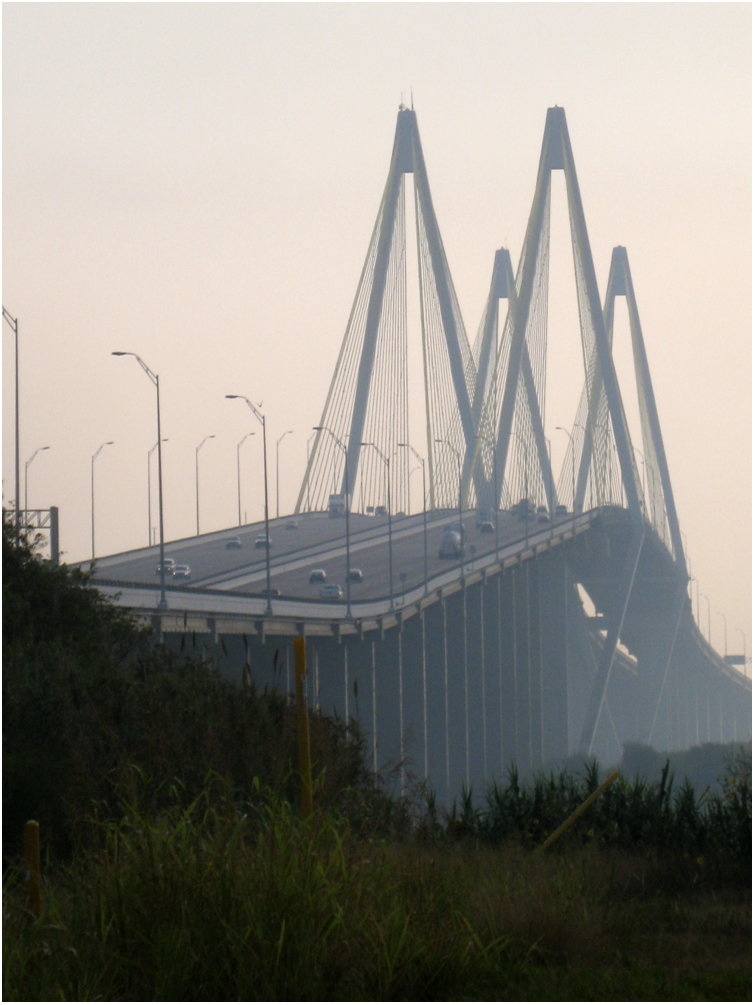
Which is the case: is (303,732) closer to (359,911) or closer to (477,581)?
(359,911)

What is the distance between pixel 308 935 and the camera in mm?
6793

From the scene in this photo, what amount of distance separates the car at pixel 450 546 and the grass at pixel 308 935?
6764 cm

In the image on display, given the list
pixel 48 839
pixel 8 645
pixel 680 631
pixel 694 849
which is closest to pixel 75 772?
pixel 48 839

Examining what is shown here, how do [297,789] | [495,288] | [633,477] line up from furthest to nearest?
[495,288] < [633,477] < [297,789]

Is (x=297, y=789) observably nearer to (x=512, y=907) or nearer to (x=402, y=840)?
(x=402, y=840)

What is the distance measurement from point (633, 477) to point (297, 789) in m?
67.4

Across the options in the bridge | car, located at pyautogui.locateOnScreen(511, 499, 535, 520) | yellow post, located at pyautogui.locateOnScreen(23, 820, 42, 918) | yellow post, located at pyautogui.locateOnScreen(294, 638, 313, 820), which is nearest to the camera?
yellow post, located at pyautogui.locateOnScreen(23, 820, 42, 918)

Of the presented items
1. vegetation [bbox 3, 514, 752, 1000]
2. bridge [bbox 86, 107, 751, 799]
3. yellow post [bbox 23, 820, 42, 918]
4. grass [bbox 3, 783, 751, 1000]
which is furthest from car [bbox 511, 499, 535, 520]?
yellow post [bbox 23, 820, 42, 918]

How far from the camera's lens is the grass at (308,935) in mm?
6773

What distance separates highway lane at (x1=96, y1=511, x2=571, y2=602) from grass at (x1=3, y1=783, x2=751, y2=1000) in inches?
1819

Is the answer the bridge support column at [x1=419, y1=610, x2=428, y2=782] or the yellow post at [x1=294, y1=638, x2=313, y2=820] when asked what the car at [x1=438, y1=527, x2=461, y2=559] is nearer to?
the bridge support column at [x1=419, y1=610, x2=428, y2=782]

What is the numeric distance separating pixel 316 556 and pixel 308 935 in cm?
7021

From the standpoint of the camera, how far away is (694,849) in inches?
464

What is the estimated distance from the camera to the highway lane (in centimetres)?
6425
